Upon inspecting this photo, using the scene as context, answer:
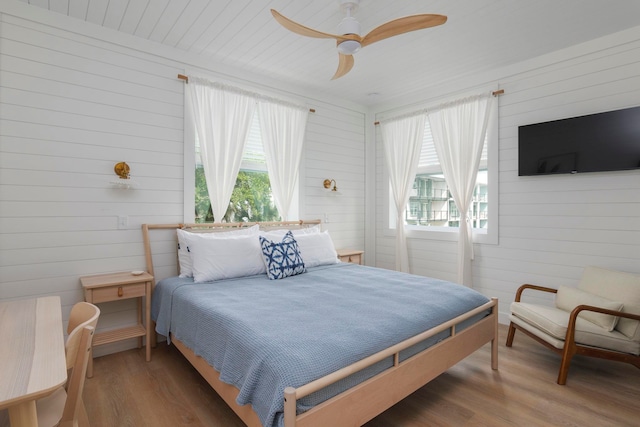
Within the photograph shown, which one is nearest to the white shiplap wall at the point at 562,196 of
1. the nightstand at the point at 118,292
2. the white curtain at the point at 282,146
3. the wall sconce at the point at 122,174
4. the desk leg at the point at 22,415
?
the white curtain at the point at 282,146

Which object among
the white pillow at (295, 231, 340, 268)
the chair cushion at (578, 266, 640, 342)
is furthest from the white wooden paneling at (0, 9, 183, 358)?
the chair cushion at (578, 266, 640, 342)

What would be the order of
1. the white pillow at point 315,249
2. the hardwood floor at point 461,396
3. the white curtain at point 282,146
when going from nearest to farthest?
the hardwood floor at point 461,396
the white pillow at point 315,249
the white curtain at point 282,146

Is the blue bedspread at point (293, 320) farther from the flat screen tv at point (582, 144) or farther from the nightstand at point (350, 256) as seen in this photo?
the flat screen tv at point (582, 144)

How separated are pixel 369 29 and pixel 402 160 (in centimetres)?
202

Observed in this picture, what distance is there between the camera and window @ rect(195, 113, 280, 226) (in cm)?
379

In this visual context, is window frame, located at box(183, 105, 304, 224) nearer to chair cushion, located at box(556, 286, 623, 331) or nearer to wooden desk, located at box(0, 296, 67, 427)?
wooden desk, located at box(0, 296, 67, 427)

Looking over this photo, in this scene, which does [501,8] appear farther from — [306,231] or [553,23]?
[306,231]

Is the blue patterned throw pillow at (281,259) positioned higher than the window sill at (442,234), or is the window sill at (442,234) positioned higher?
the window sill at (442,234)

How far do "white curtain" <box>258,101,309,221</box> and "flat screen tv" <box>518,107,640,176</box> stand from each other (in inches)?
95.6

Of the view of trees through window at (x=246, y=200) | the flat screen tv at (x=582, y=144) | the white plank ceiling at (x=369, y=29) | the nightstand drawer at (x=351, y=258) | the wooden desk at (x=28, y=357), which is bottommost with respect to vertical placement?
the nightstand drawer at (x=351, y=258)

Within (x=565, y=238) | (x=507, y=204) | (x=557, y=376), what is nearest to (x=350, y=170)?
(x=507, y=204)

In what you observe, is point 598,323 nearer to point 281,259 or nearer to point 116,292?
point 281,259

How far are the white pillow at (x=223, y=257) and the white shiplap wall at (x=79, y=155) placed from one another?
50 cm

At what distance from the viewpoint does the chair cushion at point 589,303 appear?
2385mm
